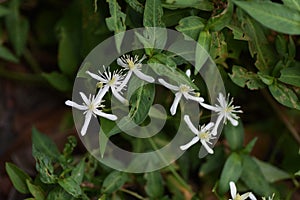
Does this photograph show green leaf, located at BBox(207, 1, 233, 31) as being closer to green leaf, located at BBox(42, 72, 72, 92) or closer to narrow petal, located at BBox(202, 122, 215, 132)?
narrow petal, located at BBox(202, 122, 215, 132)

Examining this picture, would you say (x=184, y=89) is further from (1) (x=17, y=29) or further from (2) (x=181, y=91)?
(1) (x=17, y=29)

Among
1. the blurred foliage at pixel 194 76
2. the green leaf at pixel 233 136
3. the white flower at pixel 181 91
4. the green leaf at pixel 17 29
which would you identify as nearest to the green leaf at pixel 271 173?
the blurred foliage at pixel 194 76

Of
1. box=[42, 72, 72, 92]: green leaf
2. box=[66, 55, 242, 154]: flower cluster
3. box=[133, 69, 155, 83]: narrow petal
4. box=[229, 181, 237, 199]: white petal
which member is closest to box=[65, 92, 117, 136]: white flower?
box=[66, 55, 242, 154]: flower cluster

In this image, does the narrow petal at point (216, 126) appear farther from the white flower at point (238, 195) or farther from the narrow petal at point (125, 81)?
the narrow petal at point (125, 81)

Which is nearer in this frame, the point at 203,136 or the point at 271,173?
the point at 203,136

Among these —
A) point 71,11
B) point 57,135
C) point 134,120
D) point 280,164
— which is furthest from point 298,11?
point 57,135

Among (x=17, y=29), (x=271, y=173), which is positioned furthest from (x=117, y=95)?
(x=17, y=29)
